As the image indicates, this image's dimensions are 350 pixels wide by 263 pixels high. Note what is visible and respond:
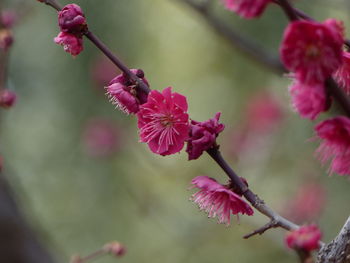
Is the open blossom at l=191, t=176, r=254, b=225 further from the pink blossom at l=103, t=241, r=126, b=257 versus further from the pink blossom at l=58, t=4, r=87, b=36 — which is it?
the pink blossom at l=103, t=241, r=126, b=257

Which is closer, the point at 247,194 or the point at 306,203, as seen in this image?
the point at 247,194

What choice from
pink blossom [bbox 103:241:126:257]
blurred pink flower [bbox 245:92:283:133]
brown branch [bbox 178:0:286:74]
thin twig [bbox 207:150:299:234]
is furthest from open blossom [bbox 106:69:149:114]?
blurred pink flower [bbox 245:92:283:133]

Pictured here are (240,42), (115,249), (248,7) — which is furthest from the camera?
(240,42)

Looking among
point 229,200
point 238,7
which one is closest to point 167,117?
point 229,200

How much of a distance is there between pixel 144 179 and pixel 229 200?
3.71 metres

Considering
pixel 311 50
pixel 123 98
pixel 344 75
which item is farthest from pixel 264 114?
pixel 311 50

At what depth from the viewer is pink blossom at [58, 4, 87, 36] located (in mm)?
996

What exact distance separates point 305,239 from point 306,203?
2.61m

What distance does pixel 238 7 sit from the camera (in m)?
1.24

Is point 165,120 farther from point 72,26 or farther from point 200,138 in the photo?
point 72,26

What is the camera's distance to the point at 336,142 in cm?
98

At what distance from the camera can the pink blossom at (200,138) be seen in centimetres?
99

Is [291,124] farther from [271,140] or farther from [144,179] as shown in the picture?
[144,179]

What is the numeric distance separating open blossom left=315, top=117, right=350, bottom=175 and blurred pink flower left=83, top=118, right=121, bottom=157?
119 inches
